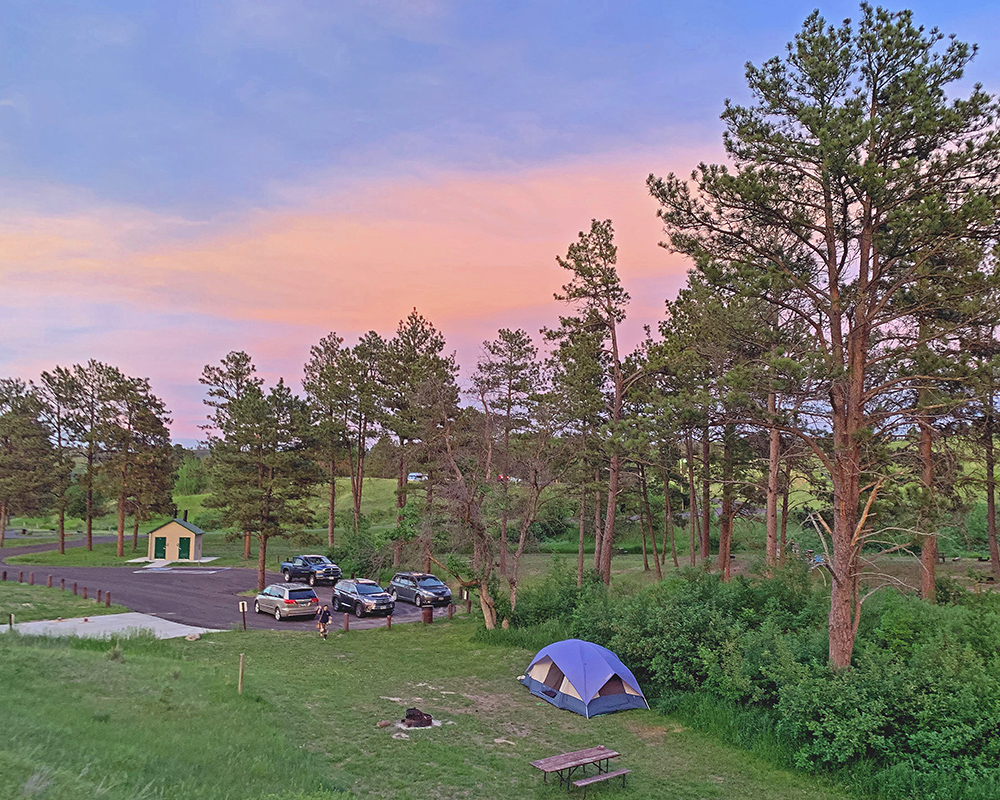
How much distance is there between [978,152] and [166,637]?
2681cm

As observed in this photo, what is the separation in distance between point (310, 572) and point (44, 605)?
13733 mm

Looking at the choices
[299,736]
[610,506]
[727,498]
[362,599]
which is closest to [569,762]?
[299,736]

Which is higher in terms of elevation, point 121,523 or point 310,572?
point 121,523

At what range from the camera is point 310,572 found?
37.1 metres

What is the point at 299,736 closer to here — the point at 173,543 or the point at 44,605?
the point at 44,605

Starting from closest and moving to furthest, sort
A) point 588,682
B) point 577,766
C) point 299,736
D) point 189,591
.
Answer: point 577,766
point 299,736
point 588,682
point 189,591

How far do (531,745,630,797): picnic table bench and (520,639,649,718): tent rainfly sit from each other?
360 cm

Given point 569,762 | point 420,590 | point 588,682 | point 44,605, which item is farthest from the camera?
point 420,590

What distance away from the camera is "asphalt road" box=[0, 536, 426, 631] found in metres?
26.5

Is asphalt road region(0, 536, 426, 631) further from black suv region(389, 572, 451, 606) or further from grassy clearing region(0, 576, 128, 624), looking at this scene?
grassy clearing region(0, 576, 128, 624)

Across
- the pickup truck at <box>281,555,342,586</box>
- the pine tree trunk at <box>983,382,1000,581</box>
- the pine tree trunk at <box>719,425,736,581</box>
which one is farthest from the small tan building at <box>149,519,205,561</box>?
the pine tree trunk at <box>983,382,1000,581</box>

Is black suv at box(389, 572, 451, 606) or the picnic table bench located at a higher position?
the picnic table bench

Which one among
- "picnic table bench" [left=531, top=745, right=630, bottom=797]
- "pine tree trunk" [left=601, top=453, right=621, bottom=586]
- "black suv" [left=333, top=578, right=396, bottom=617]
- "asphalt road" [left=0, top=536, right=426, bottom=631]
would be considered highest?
"pine tree trunk" [left=601, top=453, right=621, bottom=586]

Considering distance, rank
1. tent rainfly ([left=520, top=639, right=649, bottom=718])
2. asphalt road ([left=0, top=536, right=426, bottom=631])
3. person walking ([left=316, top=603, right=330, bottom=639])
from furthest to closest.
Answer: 1. asphalt road ([left=0, top=536, right=426, bottom=631])
2. person walking ([left=316, top=603, right=330, bottom=639])
3. tent rainfly ([left=520, top=639, right=649, bottom=718])
